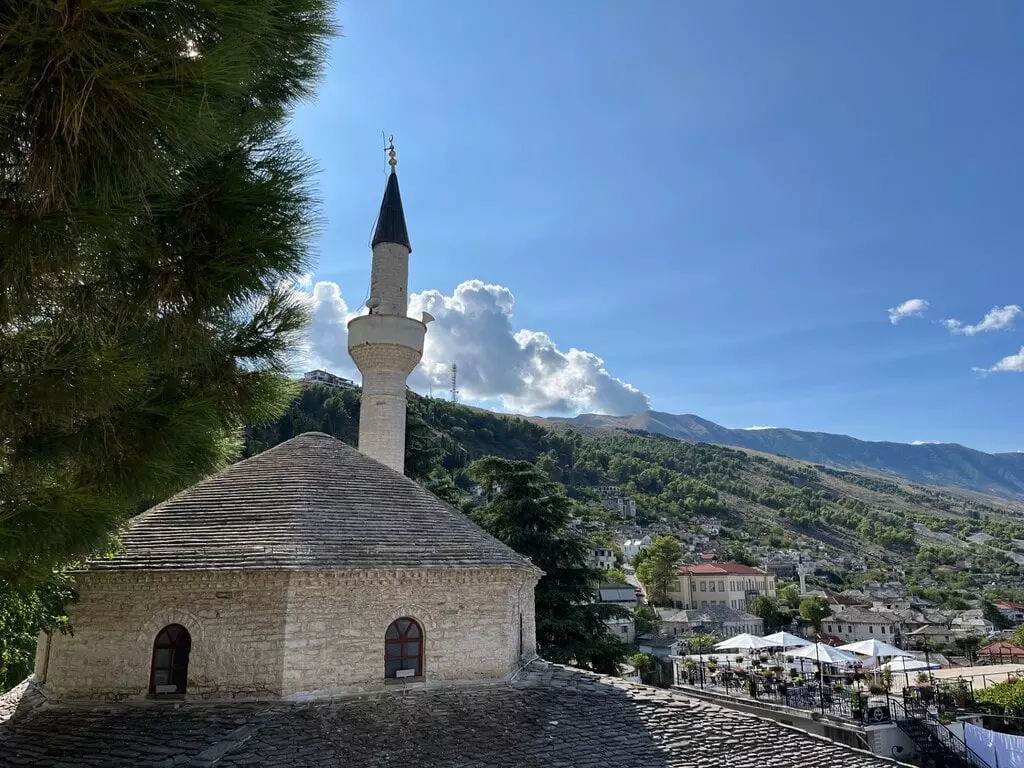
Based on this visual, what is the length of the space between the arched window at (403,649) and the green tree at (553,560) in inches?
454

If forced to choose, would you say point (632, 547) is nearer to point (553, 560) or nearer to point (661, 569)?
point (661, 569)

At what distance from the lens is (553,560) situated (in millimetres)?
24656

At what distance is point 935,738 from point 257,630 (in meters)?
23.2

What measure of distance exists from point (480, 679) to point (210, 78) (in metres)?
10.7

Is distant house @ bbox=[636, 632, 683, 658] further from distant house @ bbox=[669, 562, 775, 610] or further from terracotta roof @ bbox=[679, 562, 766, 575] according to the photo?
terracotta roof @ bbox=[679, 562, 766, 575]

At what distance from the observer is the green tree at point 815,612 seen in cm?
8106

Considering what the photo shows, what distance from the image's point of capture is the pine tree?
429 centimetres

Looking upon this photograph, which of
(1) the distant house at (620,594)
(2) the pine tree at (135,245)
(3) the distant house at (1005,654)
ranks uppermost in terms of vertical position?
(2) the pine tree at (135,245)

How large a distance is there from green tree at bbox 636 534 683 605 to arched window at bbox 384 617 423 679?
87.1 m

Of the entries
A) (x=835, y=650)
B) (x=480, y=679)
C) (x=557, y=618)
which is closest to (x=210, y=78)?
(x=480, y=679)

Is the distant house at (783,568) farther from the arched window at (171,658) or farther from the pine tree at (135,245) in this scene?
the pine tree at (135,245)

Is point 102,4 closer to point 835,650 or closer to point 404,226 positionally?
point 404,226

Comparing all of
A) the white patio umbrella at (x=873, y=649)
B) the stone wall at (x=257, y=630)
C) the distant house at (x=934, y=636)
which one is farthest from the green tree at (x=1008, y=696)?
the distant house at (x=934, y=636)

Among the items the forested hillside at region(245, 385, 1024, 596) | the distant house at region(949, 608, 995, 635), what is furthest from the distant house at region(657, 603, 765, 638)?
the forested hillside at region(245, 385, 1024, 596)
